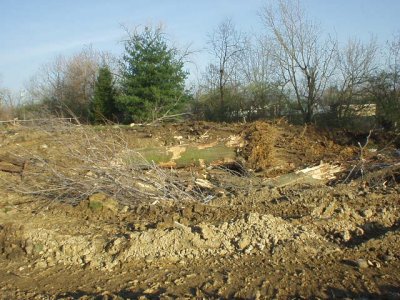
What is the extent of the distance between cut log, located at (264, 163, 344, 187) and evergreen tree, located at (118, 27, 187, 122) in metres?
15.0

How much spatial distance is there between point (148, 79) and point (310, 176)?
1627cm

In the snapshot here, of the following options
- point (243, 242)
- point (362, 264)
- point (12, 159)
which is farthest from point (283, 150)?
point (12, 159)

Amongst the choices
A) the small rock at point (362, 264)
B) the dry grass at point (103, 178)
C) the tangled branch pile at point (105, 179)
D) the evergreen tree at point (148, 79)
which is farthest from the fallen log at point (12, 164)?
the evergreen tree at point (148, 79)

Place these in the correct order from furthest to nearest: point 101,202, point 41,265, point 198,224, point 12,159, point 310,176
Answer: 1. point 12,159
2. point 310,176
3. point 101,202
4. point 198,224
5. point 41,265

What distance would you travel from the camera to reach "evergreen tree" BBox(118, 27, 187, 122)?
2231cm

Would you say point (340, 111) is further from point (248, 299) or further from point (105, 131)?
point (248, 299)

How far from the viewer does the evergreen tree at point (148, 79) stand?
22.3m

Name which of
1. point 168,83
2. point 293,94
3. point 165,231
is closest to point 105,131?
point 165,231

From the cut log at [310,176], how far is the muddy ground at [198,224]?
0.10 metres

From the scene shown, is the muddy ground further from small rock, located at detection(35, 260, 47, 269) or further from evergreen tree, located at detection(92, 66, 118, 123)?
evergreen tree, located at detection(92, 66, 118, 123)

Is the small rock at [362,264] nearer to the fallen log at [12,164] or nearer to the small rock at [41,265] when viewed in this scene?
the small rock at [41,265]

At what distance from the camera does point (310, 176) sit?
746cm

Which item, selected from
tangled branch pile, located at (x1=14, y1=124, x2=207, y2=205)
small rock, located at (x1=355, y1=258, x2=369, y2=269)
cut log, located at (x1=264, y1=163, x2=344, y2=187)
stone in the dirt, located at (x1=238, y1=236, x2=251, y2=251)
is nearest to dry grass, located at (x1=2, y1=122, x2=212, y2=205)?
tangled branch pile, located at (x1=14, y1=124, x2=207, y2=205)

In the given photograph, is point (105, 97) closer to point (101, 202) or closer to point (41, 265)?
point (101, 202)
